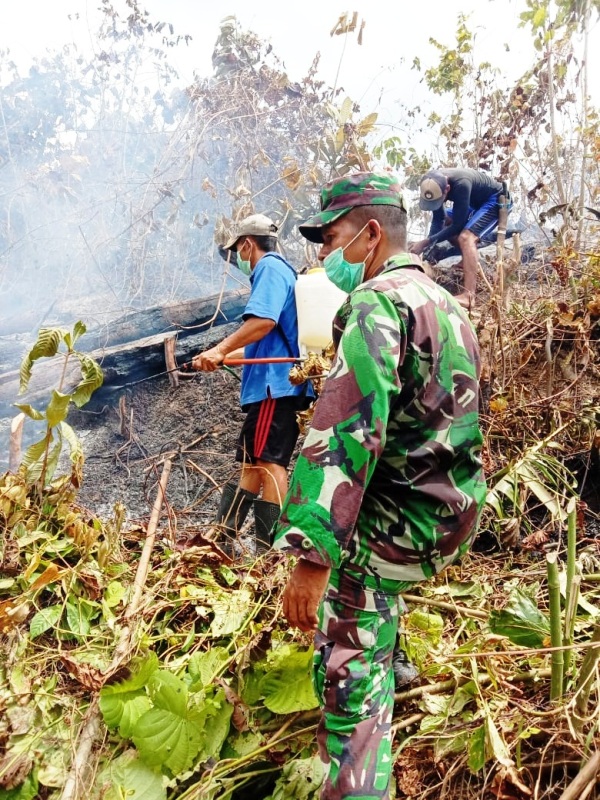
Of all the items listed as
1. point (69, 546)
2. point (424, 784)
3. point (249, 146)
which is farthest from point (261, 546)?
point (249, 146)

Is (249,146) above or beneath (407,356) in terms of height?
above

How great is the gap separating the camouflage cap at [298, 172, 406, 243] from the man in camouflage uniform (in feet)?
0.62

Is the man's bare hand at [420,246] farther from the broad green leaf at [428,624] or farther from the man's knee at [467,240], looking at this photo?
the broad green leaf at [428,624]

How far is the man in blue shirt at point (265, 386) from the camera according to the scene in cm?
310

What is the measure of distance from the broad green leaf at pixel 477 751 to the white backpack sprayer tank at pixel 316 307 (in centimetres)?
213

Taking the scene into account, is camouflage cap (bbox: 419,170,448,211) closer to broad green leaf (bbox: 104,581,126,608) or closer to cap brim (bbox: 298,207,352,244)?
cap brim (bbox: 298,207,352,244)

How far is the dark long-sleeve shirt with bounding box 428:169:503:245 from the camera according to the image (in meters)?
Answer: 5.08

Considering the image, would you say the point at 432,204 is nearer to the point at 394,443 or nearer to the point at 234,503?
the point at 234,503

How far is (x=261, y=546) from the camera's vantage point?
10.7 ft

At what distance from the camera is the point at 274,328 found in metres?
3.27

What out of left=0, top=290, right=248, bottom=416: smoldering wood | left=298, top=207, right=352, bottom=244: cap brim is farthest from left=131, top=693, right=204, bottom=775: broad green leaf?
left=0, top=290, right=248, bottom=416: smoldering wood

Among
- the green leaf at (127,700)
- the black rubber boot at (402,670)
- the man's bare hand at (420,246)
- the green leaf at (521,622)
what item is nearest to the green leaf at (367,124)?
the man's bare hand at (420,246)

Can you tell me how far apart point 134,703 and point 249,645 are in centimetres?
40

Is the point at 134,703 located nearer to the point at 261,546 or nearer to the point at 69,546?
the point at 69,546
